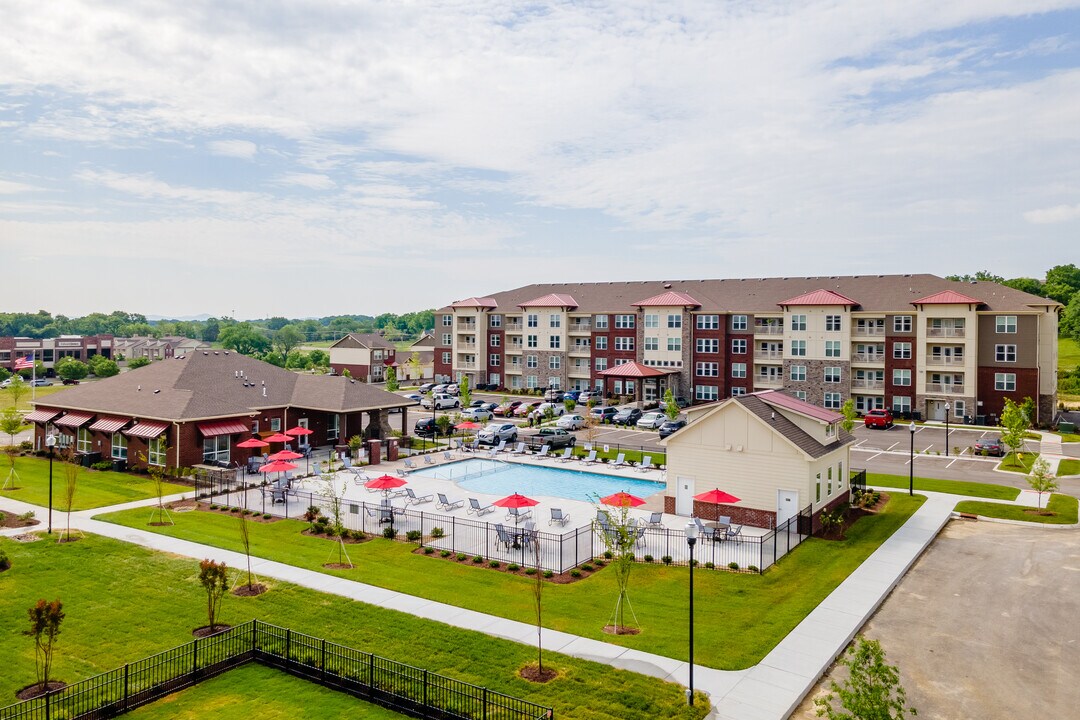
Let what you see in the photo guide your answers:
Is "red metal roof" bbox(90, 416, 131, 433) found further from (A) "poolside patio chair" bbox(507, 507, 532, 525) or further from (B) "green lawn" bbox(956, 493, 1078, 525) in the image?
(B) "green lawn" bbox(956, 493, 1078, 525)

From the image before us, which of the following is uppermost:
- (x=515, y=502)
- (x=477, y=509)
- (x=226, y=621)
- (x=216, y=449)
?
(x=515, y=502)

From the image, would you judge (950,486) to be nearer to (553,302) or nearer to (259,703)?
(259,703)

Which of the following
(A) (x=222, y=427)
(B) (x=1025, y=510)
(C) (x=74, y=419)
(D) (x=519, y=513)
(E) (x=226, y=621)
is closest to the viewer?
(E) (x=226, y=621)

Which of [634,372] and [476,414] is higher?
[634,372]

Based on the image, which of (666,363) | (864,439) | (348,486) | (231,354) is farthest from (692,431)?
(666,363)

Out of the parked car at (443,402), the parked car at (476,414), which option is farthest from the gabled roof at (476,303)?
the parked car at (476,414)

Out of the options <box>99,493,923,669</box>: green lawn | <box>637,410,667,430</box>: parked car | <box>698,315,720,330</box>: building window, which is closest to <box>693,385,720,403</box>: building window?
<box>698,315,720,330</box>: building window

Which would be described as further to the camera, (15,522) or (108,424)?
(108,424)

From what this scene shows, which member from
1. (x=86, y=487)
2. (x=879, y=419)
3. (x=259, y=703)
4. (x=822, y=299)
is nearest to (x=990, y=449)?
(x=879, y=419)
